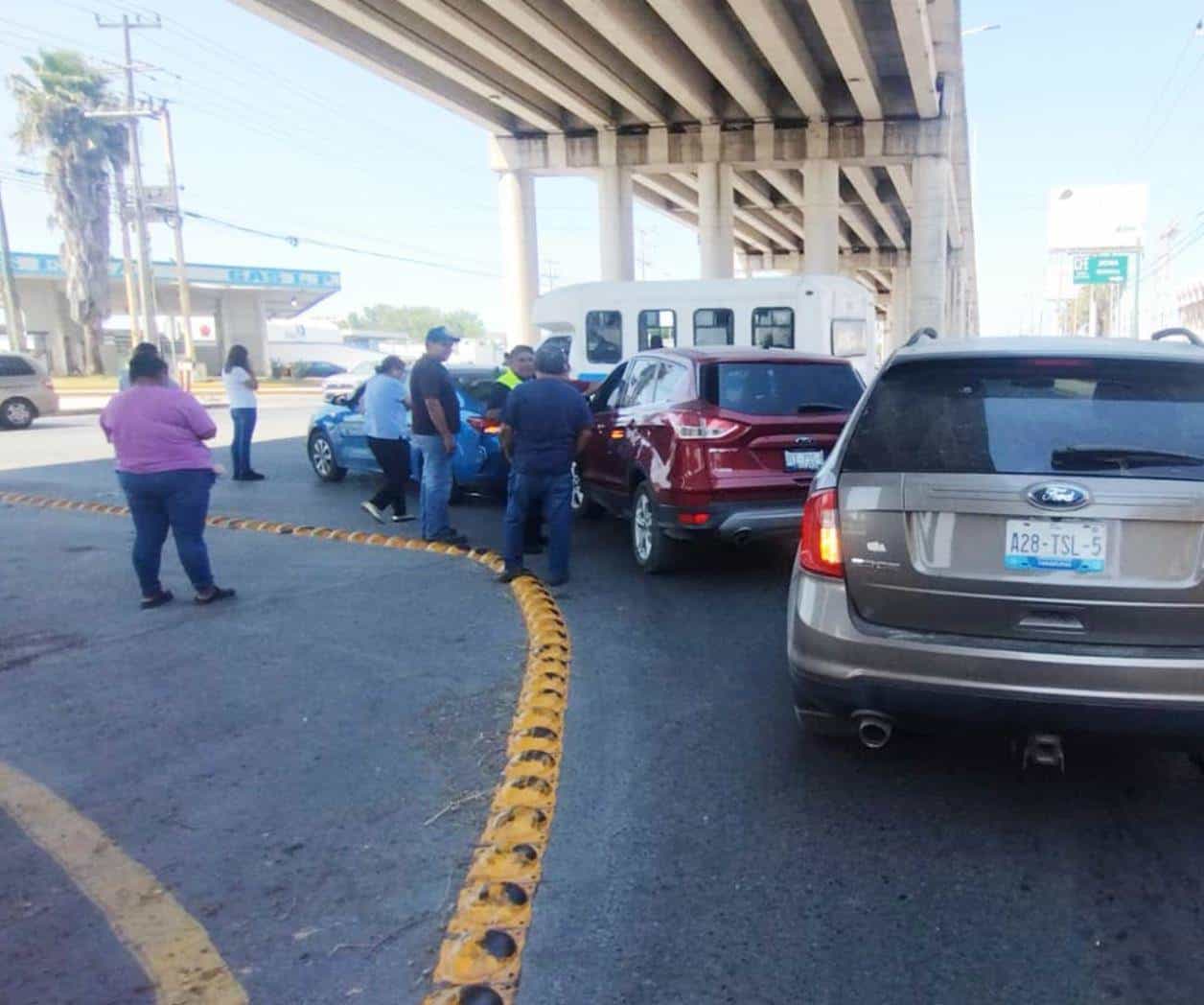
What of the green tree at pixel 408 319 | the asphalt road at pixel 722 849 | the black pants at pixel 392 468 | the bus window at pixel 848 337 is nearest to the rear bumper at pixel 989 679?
the asphalt road at pixel 722 849

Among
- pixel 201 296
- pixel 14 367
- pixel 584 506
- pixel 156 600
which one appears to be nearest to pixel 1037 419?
pixel 156 600

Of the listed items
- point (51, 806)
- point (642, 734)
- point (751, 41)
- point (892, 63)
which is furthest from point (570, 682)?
point (892, 63)

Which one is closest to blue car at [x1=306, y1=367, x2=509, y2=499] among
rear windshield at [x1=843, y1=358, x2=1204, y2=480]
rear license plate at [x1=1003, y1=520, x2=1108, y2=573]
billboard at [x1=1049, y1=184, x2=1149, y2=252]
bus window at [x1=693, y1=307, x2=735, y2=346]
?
bus window at [x1=693, y1=307, x2=735, y2=346]

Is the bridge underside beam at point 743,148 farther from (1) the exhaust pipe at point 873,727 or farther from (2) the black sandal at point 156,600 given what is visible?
(1) the exhaust pipe at point 873,727

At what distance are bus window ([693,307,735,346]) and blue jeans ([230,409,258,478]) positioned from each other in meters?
7.49

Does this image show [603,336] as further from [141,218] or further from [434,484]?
[141,218]

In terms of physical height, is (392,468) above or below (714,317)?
below

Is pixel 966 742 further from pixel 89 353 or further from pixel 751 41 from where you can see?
pixel 89 353

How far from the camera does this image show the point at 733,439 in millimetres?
6707

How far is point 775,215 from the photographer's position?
4666cm

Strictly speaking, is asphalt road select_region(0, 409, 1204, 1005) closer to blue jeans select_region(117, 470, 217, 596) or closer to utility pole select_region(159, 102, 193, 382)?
blue jeans select_region(117, 470, 217, 596)

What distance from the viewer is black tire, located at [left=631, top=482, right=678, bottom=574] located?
23.9 ft

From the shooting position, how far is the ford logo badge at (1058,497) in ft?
10.3

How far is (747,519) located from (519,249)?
25834 mm
